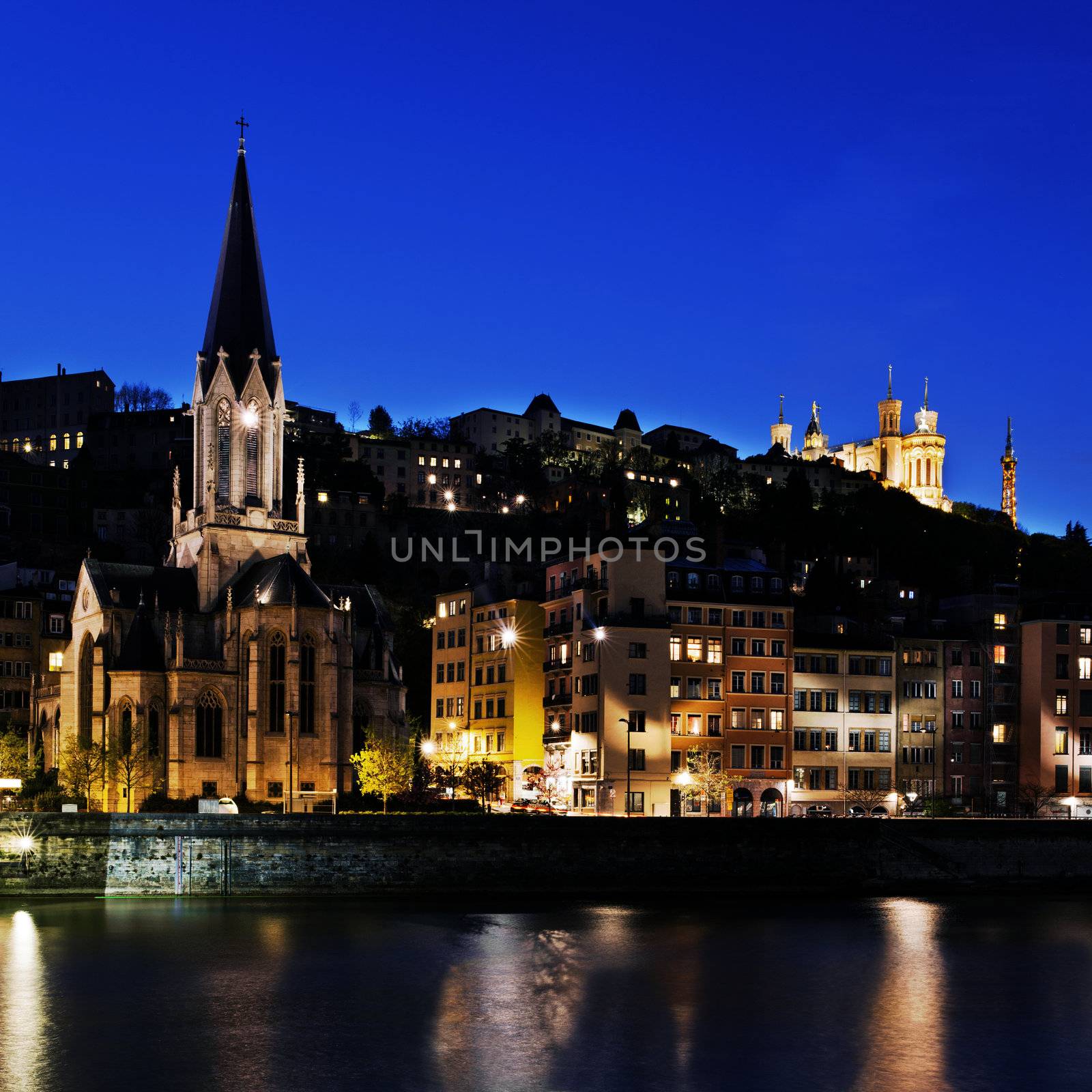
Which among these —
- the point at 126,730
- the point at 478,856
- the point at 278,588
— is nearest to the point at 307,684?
the point at 278,588

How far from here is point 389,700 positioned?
96.9 meters

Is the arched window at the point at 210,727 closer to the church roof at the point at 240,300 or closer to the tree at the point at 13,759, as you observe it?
the tree at the point at 13,759

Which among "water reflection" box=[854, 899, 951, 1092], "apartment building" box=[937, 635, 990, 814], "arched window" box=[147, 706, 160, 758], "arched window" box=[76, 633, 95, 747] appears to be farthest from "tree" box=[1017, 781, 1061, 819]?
"arched window" box=[76, 633, 95, 747]

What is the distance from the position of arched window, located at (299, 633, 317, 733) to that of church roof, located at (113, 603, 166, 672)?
24.7ft

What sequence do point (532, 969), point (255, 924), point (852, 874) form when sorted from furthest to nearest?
point (852, 874) < point (255, 924) < point (532, 969)

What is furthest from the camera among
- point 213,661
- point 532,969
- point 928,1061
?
point 213,661

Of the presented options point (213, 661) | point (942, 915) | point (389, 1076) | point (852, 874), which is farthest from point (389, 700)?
point (389, 1076)

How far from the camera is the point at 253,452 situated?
97.6 meters

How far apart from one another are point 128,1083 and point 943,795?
7483cm

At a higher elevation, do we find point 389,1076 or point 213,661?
point 213,661

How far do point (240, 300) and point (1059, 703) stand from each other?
59.3 metres

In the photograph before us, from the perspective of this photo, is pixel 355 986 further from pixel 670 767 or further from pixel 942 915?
pixel 670 767

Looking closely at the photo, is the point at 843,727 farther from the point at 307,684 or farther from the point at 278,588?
the point at 278,588

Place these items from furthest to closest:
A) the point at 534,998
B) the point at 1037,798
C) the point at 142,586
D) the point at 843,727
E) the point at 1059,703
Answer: the point at 1059,703
the point at 1037,798
the point at 843,727
the point at 142,586
the point at 534,998
